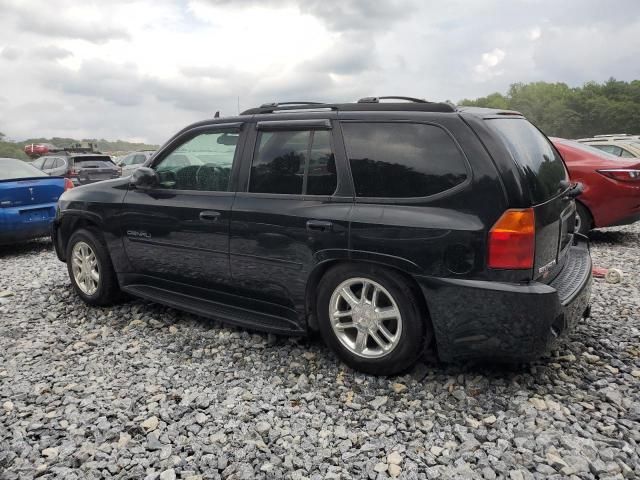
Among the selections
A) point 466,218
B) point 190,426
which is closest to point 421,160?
point 466,218

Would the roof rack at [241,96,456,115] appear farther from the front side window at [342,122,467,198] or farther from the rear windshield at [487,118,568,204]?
the rear windshield at [487,118,568,204]

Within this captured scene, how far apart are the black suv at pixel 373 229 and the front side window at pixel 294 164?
1 centimetres

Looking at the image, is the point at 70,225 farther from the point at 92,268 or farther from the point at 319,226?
the point at 319,226

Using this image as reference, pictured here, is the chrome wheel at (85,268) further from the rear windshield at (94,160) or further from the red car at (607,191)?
the rear windshield at (94,160)

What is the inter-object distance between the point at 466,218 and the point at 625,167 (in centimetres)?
517

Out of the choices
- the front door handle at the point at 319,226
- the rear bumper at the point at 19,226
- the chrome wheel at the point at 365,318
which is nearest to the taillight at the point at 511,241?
the chrome wheel at the point at 365,318

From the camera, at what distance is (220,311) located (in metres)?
3.91

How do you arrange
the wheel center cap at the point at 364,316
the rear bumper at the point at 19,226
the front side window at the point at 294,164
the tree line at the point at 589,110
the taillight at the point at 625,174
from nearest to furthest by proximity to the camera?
the wheel center cap at the point at 364,316 < the front side window at the point at 294,164 < the taillight at the point at 625,174 < the rear bumper at the point at 19,226 < the tree line at the point at 589,110

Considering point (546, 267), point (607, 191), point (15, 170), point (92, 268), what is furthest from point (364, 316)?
point (15, 170)

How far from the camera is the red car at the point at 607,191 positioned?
22.3 feet

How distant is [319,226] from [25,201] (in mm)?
6134

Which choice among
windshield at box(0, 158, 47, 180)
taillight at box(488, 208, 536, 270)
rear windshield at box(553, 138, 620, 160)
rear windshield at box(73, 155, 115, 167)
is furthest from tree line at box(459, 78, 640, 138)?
taillight at box(488, 208, 536, 270)

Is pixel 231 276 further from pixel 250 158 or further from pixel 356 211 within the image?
pixel 356 211

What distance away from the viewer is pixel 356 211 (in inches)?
126
